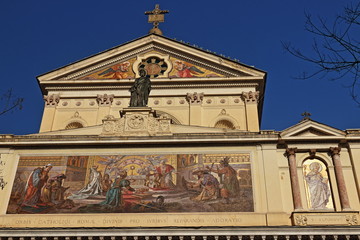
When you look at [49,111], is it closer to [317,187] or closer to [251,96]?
[251,96]

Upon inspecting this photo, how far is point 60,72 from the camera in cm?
2839

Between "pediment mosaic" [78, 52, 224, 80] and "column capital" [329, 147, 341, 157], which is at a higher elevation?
"pediment mosaic" [78, 52, 224, 80]

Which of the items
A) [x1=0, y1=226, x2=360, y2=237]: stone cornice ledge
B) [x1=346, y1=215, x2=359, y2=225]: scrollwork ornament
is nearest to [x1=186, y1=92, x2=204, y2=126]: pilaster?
[x1=0, y1=226, x2=360, y2=237]: stone cornice ledge

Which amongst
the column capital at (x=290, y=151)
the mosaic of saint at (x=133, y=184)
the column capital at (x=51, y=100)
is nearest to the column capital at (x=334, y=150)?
the column capital at (x=290, y=151)

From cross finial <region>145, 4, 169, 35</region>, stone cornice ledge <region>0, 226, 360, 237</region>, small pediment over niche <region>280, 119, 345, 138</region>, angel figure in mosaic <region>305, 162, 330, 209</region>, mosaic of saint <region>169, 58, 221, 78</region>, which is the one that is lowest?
stone cornice ledge <region>0, 226, 360, 237</region>

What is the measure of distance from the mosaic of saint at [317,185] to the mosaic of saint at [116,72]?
41.6 ft

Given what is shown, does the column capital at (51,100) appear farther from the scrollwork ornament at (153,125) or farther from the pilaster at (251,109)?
the pilaster at (251,109)

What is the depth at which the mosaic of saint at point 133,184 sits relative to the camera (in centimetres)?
1841

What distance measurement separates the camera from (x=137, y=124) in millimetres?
20547

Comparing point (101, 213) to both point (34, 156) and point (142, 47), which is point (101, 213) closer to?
point (34, 156)

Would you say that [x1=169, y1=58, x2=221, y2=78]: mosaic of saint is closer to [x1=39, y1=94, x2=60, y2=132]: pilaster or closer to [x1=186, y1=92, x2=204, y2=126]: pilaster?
[x1=186, y1=92, x2=204, y2=126]: pilaster

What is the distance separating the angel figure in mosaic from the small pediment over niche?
1.21 metres

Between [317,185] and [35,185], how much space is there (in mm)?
10989

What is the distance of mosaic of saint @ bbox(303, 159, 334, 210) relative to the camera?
18.2 meters
